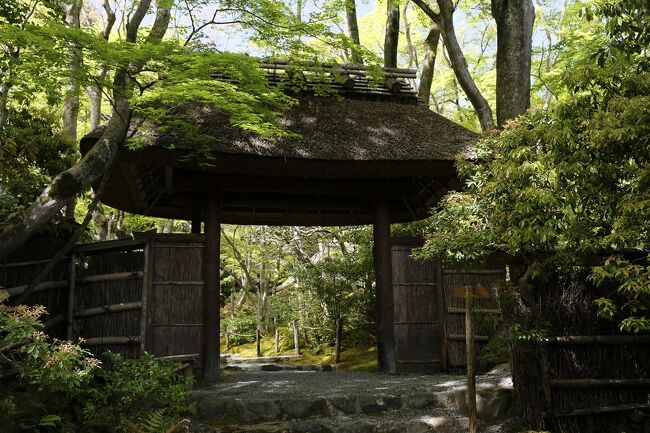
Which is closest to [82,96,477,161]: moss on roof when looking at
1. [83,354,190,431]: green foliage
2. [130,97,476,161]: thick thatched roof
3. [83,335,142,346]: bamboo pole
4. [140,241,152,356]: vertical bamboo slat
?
[130,97,476,161]: thick thatched roof

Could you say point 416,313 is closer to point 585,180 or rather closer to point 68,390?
point 585,180

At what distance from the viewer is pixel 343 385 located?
833 centimetres

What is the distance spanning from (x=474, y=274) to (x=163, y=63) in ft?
18.8

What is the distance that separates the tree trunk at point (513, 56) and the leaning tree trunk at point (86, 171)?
5.42 metres

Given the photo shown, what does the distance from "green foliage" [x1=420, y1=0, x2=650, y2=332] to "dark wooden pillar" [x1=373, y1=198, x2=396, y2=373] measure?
A: 3.44 meters

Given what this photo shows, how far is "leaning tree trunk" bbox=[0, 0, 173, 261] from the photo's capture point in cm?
579

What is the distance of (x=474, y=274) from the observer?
9.44 metres

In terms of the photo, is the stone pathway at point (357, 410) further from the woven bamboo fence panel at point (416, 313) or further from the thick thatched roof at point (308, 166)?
the thick thatched roof at point (308, 166)

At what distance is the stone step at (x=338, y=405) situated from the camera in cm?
676

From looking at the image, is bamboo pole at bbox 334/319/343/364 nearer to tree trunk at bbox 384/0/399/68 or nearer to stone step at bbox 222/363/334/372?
stone step at bbox 222/363/334/372

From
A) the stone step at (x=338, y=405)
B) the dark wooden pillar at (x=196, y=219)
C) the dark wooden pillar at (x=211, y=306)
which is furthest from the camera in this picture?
the dark wooden pillar at (x=196, y=219)

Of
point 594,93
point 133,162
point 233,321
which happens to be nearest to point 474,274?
point 594,93

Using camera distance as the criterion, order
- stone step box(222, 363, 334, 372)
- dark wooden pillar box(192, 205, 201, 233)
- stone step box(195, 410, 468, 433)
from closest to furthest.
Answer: stone step box(195, 410, 468, 433)
dark wooden pillar box(192, 205, 201, 233)
stone step box(222, 363, 334, 372)

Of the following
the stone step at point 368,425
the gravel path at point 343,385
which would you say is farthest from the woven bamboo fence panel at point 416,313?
the stone step at point 368,425
